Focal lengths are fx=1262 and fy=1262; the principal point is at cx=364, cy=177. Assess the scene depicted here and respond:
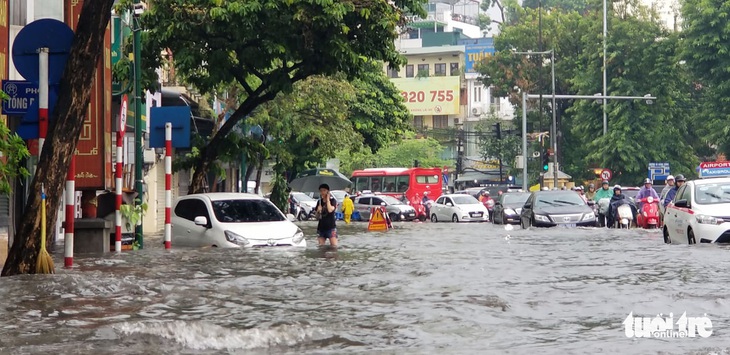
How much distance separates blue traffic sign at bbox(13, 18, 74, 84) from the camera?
14.5 meters

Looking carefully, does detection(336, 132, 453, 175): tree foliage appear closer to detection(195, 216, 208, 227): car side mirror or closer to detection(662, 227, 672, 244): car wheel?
detection(662, 227, 672, 244): car wheel

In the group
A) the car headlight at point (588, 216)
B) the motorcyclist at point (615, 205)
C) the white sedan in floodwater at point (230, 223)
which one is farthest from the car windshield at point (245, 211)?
the motorcyclist at point (615, 205)

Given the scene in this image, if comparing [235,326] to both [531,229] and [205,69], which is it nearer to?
[205,69]

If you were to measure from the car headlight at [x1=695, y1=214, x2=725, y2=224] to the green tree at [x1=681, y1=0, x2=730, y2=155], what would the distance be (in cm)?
3711

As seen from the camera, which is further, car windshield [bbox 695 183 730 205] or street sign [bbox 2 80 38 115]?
car windshield [bbox 695 183 730 205]

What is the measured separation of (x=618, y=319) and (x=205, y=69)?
18.7 m

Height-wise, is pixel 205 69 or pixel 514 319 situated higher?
pixel 205 69

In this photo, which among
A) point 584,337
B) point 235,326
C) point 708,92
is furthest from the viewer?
point 708,92

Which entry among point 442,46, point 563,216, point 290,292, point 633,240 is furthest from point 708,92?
point 290,292

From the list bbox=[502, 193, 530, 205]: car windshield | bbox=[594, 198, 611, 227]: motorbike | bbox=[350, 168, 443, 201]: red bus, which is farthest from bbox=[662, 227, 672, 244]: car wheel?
bbox=[350, 168, 443, 201]: red bus

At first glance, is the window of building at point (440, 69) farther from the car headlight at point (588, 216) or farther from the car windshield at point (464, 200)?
the car headlight at point (588, 216)

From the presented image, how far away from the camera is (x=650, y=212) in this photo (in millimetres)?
34188

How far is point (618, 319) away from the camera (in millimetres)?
11320

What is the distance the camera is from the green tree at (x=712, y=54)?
58.1 meters
